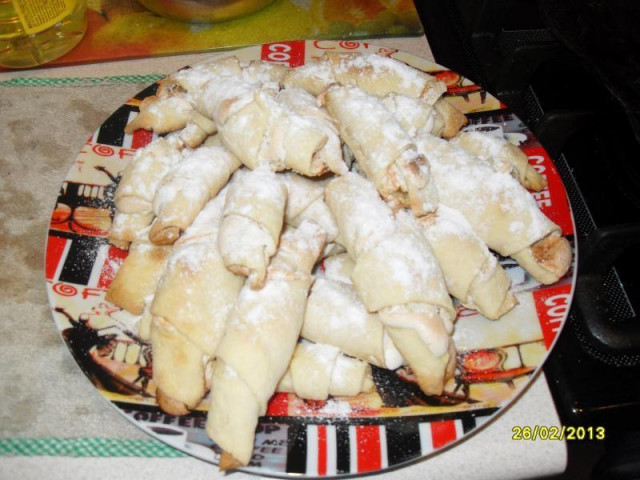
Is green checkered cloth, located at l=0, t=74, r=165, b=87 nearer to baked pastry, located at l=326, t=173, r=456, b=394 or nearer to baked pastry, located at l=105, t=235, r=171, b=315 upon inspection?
baked pastry, located at l=105, t=235, r=171, b=315

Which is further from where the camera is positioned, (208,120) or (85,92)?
(85,92)

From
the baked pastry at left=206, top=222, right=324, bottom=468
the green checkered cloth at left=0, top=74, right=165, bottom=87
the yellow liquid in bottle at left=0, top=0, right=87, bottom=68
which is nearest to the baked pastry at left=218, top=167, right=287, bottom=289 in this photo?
the baked pastry at left=206, top=222, right=324, bottom=468

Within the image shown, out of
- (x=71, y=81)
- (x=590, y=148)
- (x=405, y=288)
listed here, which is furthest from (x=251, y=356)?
(x=71, y=81)

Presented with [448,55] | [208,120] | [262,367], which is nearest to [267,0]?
[448,55]

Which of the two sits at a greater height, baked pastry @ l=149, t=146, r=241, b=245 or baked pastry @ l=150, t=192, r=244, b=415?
baked pastry @ l=149, t=146, r=241, b=245

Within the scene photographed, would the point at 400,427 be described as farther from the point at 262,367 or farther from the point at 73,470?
the point at 73,470

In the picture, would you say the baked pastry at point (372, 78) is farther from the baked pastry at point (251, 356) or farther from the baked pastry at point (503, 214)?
the baked pastry at point (251, 356)

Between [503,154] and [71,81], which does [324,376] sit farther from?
[71,81]
